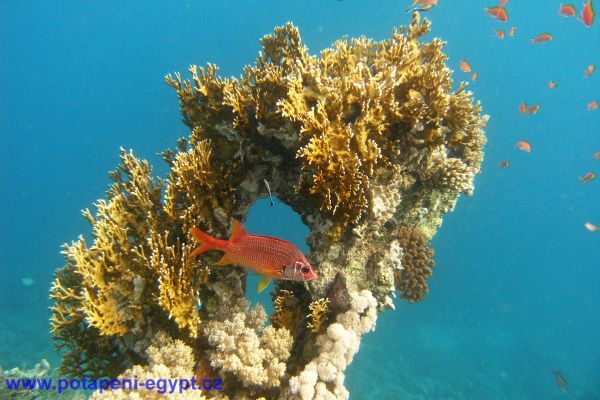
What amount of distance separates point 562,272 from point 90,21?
604 feet

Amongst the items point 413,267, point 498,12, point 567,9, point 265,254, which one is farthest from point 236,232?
point 567,9

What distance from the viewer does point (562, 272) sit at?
7375 centimetres

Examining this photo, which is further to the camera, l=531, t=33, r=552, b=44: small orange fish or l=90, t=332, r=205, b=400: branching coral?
l=531, t=33, r=552, b=44: small orange fish

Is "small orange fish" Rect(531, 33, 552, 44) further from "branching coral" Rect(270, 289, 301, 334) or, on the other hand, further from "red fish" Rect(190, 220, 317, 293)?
"red fish" Rect(190, 220, 317, 293)

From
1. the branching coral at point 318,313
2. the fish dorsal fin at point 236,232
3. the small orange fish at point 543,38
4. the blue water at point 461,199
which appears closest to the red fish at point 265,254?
the fish dorsal fin at point 236,232

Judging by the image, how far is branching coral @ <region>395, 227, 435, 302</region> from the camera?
16.4ft

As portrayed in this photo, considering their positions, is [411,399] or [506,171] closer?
[411,399]

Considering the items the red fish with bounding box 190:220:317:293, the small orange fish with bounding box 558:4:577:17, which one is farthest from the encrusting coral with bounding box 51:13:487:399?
the small orange fish with bounding box 558:4:577:17

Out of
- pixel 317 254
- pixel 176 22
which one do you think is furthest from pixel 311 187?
pixel 176 22

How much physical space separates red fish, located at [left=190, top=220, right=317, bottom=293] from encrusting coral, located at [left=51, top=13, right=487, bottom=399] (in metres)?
0.82

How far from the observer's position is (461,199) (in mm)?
64000

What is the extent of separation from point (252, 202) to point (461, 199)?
68554mm

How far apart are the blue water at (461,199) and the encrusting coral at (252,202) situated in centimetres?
1420

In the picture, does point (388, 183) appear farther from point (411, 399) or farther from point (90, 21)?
point (90, 21)
